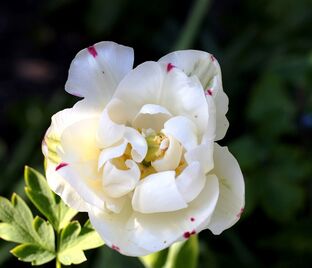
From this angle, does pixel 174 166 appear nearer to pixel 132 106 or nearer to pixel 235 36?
pixel 132 106

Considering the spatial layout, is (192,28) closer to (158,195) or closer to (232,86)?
(232,86)

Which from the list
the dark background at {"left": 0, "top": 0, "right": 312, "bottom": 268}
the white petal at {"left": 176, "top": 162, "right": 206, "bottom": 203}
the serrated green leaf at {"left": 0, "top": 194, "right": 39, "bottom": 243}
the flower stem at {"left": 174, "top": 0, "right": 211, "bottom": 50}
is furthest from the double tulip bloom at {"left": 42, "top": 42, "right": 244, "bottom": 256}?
the flower stem at {"left": 174, "top": 0, "right": 211, "bottom": 50}

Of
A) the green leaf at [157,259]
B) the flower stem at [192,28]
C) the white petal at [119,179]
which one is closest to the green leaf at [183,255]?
the green leaf at [157,259]

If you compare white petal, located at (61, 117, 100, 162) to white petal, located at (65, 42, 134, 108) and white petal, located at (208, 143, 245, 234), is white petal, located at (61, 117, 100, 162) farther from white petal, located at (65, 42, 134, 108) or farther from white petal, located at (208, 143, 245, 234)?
white petal, located at (208, 143, 245, 234)

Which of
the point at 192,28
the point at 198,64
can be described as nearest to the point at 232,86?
the point at 192,28

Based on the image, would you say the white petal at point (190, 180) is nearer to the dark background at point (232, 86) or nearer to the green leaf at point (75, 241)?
the green leaf at point (75, 241)

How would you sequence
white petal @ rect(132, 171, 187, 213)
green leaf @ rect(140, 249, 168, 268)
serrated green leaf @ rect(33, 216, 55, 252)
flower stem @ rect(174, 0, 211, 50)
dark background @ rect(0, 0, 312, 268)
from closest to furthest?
1. white petal @ rect(132, 171, 187, 213)
2. serrated green leaf @ rect(33, 216, 55, 252)
3. green leaf @ rect(140, 249, 168, 268)
4. dark background @ rect(0, 0, 312, 268)
5. flower stem @ rect(174, 0, 211, 50)

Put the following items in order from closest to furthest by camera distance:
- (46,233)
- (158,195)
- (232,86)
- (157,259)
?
(158,195), (46,233), (157,259), (232,86)
